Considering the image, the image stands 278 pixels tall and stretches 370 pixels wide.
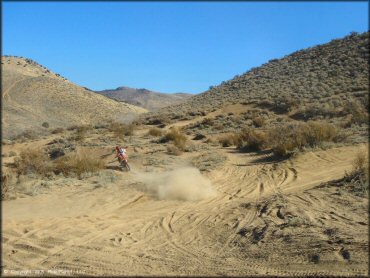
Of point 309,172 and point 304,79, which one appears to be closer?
point 309,172

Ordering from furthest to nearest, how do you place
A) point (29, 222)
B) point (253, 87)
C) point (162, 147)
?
1. point (253, 87)
2. point (162, 147)
3. point (29, 222)

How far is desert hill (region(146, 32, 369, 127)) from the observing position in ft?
111

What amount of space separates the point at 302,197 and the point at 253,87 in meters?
43.3

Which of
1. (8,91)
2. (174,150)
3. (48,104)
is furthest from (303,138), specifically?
(8,91)

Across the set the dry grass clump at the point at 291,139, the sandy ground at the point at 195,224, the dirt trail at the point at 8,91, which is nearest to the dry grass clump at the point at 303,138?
the dry grass clump at the point at 291,139

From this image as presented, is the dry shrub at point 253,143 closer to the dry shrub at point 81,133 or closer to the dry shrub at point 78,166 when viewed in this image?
the dry shrub at point 78,166

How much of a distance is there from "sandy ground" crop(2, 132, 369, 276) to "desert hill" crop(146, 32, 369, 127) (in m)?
16.1

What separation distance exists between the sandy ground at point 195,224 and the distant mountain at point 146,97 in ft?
437

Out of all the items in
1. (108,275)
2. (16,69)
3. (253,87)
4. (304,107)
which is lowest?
(108,275)

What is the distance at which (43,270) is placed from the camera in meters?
7.73

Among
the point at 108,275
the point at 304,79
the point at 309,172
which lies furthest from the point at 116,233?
the point at 304,79

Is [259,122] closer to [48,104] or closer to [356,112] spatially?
[356,112]

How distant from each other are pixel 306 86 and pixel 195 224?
37527 millimetres

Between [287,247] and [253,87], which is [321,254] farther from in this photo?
[253,87]
